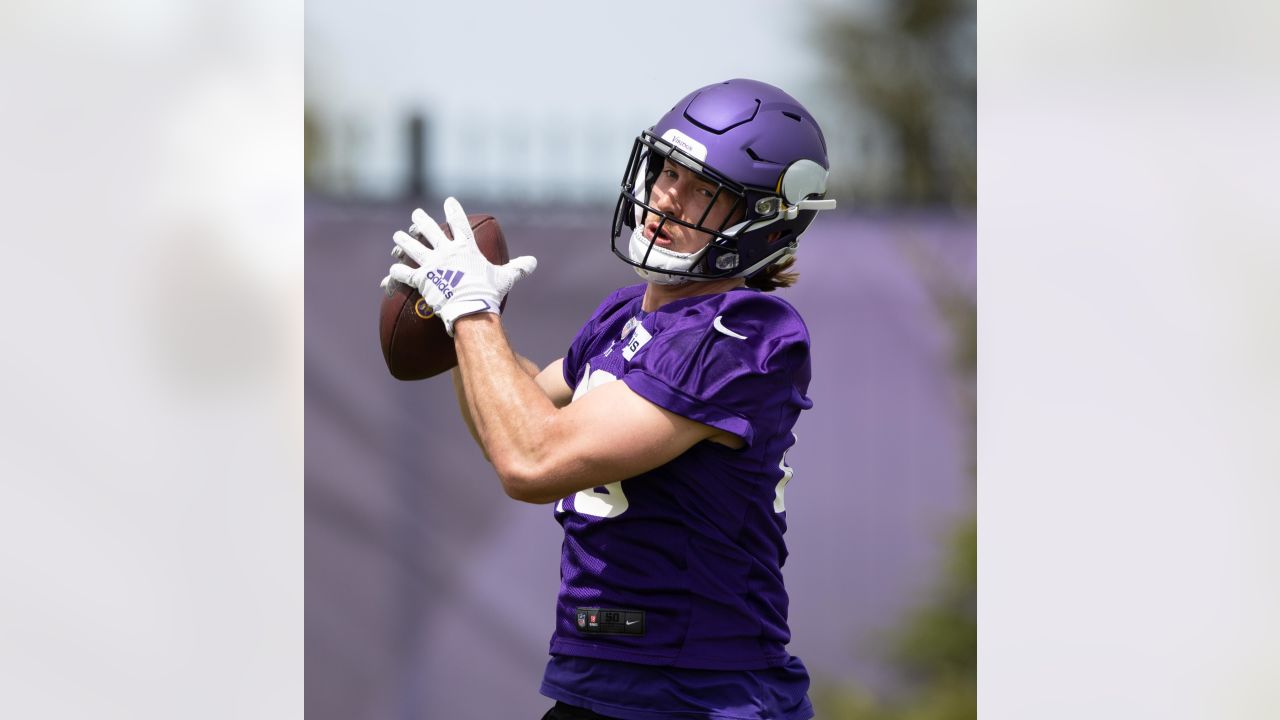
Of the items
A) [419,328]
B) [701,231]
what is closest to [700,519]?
[701,231]

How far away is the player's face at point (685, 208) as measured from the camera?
221 centimetres

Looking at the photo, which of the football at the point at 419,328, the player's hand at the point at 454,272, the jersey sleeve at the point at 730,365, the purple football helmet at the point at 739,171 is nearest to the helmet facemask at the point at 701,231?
the purple football helmet at the point at 739,171

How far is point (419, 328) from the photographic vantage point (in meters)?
2.43

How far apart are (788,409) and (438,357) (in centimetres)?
79

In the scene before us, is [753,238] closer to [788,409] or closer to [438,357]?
[788,409]

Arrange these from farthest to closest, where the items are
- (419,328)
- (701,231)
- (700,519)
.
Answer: (419,328) → (701,231) → (700,519)

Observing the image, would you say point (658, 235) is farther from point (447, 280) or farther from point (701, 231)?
point (447, 280)

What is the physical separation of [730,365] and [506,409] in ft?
1.31

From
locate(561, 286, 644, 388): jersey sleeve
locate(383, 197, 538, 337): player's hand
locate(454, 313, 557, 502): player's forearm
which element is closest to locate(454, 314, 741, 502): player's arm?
locate(454, 313, 557, 502): player's forearm

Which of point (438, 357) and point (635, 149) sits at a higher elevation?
point (635, 149)

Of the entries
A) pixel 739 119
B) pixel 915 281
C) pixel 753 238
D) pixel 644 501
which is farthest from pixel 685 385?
pixel 915 281

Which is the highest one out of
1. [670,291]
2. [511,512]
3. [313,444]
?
[670,291]

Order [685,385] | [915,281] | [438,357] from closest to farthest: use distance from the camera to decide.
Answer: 1. [685,385]
2. [438,357]
3. [915,281]

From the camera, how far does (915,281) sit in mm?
4629
